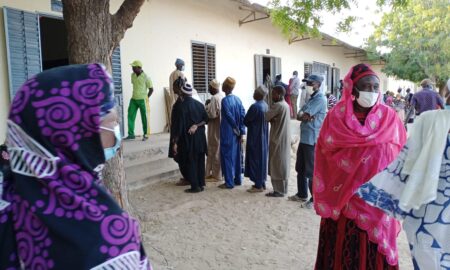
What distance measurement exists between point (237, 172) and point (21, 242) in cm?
557

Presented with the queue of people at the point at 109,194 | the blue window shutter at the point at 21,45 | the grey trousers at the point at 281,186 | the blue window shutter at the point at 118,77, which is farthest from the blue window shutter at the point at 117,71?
the queue of people at the point at 109,194

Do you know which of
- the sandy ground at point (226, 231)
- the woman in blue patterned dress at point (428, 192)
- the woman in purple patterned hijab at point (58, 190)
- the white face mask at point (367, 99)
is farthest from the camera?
the sandy ground at point (226, 231)

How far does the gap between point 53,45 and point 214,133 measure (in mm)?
5020

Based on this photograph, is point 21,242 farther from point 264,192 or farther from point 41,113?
point 264,192

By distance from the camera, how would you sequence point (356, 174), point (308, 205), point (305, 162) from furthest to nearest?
1. point (308, 205)
2. point (305, 162)
3. point (356, 174)

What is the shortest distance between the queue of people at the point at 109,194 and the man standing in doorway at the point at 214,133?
3.56 meters

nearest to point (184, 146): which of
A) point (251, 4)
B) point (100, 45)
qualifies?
point (100, 45)

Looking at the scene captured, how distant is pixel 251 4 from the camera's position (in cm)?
1089

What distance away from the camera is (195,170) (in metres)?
6.06

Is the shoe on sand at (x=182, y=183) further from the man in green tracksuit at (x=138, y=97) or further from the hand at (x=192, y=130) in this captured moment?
the man in green tracksuit at (x=138, y=97)

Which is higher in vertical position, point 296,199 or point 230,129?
point 230,129

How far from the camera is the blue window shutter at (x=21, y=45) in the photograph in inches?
232

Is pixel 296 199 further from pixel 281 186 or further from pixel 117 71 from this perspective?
pixel 117 71

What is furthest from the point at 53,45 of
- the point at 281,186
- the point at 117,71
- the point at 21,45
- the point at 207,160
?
the point at 281,186
